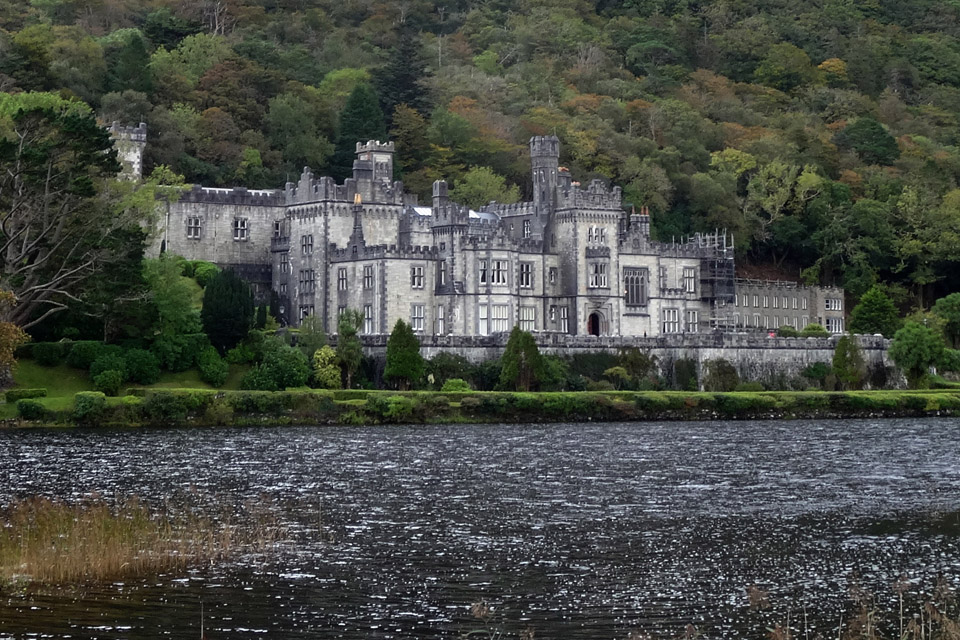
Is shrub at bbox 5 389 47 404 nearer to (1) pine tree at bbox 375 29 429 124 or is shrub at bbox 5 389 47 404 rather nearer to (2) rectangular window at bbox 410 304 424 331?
(2) rectangular window at bbox 410 304 424 331

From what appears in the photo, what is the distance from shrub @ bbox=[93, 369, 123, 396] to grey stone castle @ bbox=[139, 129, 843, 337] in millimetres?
19907

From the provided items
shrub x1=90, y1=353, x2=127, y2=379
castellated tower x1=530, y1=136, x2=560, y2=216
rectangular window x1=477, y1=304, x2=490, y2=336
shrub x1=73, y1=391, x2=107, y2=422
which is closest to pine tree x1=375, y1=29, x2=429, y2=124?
castellated tower x1=530, y1=136, x2=560, y2=216

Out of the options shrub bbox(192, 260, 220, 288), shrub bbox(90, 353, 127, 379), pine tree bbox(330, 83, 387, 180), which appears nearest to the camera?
shrub bbox(90, 353, 127, 379)

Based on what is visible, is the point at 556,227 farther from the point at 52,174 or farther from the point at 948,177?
the point at 948,177

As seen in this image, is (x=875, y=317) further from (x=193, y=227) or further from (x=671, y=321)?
(x=193, y=227)

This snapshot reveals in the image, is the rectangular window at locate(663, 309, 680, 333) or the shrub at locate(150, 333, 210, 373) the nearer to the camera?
the shrub at locate(150, 333, 210, 373)

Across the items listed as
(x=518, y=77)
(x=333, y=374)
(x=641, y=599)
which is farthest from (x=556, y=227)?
(x=641, y=599)

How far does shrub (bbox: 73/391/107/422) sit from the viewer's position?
78.2m

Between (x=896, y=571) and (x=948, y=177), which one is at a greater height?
(x=948, y=177)

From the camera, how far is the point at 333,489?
177ft

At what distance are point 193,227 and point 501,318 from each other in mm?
20763

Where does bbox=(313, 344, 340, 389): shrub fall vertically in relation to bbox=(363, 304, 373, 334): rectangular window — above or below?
below

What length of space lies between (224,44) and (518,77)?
111 ft

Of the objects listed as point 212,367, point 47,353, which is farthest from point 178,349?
point 47,353
